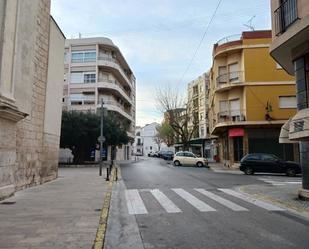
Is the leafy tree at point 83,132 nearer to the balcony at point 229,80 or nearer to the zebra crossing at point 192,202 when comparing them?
the balcony at point 229,80

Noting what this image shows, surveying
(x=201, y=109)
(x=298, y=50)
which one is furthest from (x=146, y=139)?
(x=298, y=50)

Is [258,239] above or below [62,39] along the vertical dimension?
below

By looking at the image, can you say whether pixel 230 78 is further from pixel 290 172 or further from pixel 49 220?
pixel 49 220

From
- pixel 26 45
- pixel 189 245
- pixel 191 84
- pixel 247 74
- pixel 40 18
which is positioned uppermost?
pixel 191 84

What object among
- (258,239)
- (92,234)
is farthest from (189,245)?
(92,234)

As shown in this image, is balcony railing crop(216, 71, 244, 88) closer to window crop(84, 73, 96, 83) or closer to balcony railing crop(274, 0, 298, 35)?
balcony railing crop(274, 0, 298, 35)

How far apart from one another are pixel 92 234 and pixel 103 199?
4758mm

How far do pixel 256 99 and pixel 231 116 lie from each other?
117 inches

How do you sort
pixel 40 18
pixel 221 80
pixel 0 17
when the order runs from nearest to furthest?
1. pixel 0 17
2. pixel 40 18
3. pixel 221 80

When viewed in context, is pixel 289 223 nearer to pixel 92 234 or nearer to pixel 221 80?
pixel 92 234

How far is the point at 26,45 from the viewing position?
42.3 ft

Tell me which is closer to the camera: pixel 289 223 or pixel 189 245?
pixel 189 245

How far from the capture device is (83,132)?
1409 inches

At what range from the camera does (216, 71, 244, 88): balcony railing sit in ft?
107
